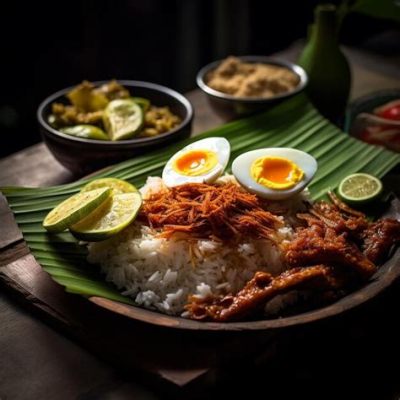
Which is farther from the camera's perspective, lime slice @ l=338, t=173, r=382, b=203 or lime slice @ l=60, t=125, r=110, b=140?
lime slice @ l=60, t=125, r=110, b=140

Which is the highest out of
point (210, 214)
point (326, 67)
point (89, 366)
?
point (210, 214)

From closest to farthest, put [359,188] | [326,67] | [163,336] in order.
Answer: [163,336]
[359,188]
[326,67]

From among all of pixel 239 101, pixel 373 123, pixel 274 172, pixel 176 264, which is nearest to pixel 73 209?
pixel 176 264

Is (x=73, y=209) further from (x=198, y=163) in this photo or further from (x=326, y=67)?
(x=326, y=67)

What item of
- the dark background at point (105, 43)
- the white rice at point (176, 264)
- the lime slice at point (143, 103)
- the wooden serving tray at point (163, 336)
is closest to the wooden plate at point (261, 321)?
the wooden serving tray at point (163, 336)

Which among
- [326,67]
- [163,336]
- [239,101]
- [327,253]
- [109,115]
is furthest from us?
[326,67]

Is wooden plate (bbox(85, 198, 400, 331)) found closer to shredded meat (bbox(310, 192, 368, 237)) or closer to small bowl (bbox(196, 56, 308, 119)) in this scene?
shredded meat (bbox(310, 192, 368, 237))

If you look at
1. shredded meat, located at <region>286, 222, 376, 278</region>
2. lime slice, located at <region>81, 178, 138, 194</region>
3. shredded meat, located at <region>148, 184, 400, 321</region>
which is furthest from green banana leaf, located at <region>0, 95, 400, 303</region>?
shredded meat, located at <region>286, 222, 376, 278</region>
